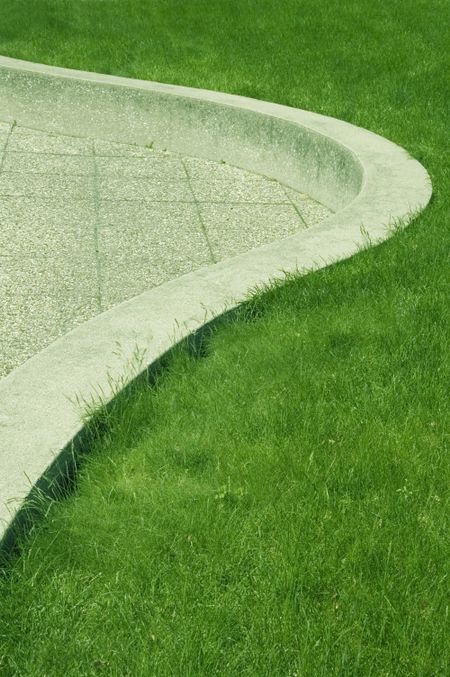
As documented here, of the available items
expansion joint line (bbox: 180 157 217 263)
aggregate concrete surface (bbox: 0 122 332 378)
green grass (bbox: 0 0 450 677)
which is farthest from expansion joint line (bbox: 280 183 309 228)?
green grass (bbox: 0 0 450 677)

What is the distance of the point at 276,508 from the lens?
10.9 feet

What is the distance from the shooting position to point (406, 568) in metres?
3.02

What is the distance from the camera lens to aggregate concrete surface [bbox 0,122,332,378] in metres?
5.78

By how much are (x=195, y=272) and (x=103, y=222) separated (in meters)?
2.05

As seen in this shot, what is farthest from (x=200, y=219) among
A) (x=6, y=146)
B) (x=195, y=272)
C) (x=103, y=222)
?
(x=6, y=146)

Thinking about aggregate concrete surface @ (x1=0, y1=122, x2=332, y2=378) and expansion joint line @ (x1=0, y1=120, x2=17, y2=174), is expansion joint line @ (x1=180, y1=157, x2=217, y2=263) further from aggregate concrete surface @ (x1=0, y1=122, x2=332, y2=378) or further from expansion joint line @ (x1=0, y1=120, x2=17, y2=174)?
expansion joint line @ (x1=0, y1=120, x2=17, y2=174)

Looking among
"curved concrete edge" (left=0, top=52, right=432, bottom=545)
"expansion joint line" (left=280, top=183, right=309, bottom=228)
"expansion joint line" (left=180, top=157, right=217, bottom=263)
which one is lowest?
"expansion joint line" (left=280, top=183, right=309, bottom=228)

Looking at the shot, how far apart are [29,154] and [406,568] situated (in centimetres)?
640

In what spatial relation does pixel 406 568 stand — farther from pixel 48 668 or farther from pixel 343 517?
pixel 48 668

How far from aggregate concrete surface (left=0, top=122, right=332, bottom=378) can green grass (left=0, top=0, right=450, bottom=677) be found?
1.38 m

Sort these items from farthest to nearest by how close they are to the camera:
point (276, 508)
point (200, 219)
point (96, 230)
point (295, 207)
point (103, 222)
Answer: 1. point (295, 207)
2. point (200, 219)
3. point (103, 222)
4. point (96, 230)
5. point (276, 508)

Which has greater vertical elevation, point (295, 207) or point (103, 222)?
point (103, 222)

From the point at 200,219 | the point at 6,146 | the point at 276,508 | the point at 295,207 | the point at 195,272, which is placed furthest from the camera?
the point at 6,146

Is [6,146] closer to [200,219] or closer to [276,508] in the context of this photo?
[200,219]
